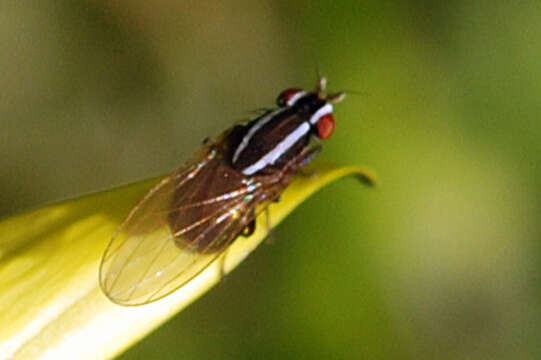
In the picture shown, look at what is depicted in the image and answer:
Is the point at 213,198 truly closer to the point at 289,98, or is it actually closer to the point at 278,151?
the point at 278,151

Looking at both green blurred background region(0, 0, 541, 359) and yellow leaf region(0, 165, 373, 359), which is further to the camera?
green blurred background region(0, 0, 541, 359)

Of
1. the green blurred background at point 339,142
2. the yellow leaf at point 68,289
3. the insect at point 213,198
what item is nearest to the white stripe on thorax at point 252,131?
the insect at point 213,198

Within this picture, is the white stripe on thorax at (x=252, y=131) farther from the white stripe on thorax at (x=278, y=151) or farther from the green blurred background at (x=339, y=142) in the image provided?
the green blurred background at (x=339, y=142)

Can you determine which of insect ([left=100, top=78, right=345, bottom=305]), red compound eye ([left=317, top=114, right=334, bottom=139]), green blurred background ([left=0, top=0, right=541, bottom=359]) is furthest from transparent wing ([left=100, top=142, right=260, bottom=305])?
green blurred background ([left=0, top=0, right=541, bottom=359])

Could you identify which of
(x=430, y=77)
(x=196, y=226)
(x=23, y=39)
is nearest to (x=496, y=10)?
(x=430, y=77)

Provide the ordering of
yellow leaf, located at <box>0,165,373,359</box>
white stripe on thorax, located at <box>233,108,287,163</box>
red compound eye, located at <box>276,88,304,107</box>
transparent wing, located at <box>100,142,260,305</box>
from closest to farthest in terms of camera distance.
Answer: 1. yellow leaf, located at <box>0,165,373,359</box>
2. transparent wing, located at <box>100,142,260,305</box>
3. white stripe on thorax, located at <box>233,108,287,163</box>
4. red compound eye, located at <box>276,88,304,107</box>

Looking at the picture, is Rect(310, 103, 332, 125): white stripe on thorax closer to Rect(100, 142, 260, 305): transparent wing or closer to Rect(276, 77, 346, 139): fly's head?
Rect(276, 77, 346, 139): fly's head
